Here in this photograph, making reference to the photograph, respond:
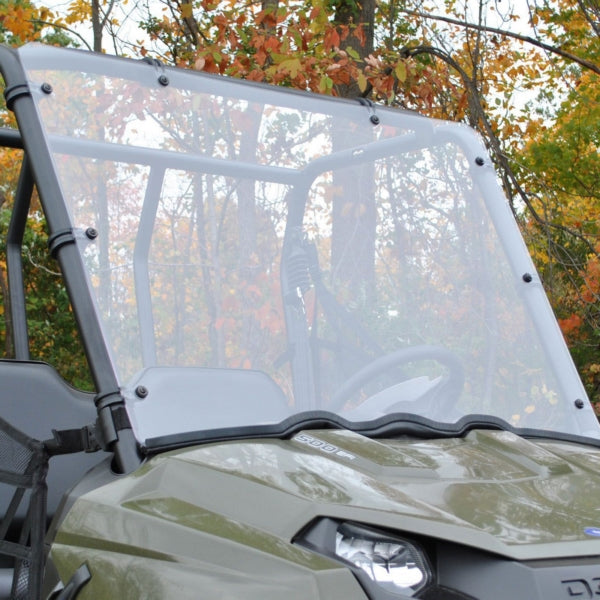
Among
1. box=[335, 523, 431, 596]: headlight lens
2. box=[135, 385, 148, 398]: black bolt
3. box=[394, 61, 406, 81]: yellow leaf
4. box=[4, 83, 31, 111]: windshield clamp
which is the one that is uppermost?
box=[394, 61, 406, 81]: yellow leaf

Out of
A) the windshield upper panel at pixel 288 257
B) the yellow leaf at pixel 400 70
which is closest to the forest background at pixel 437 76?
the yellow leaf at pixel 400 70

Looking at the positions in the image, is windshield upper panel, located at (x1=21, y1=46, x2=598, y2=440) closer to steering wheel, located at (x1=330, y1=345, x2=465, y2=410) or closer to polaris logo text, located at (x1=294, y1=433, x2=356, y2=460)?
steering wheel, located at (x1=330, y1=345, x2=465, y2=410)

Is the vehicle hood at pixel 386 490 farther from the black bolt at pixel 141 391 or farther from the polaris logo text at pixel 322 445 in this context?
the black bolt at pixel 141 391

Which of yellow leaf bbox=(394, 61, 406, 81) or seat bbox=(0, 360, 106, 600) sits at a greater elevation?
yellow leaf bbox=(394, 61, 406, 81)

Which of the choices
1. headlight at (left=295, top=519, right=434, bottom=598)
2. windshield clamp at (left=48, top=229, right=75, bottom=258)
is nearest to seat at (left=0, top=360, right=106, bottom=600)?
windshield clamp at (left=48, top=229, right=75, bottom=258)

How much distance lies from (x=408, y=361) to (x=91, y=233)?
2.64 ft

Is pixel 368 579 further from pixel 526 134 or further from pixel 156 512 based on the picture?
pixel 526 134

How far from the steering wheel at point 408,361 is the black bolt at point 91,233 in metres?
0.62

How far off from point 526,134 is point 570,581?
36.0 ft

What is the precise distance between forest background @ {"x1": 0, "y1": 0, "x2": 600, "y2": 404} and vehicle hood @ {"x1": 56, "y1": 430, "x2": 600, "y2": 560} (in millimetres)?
2625

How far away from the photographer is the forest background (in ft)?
22.1

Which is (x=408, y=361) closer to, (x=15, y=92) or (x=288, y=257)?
(x=288, y=257)

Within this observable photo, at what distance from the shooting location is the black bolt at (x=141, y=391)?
6.48ft

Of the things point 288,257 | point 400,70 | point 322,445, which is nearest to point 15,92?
point 288,257
